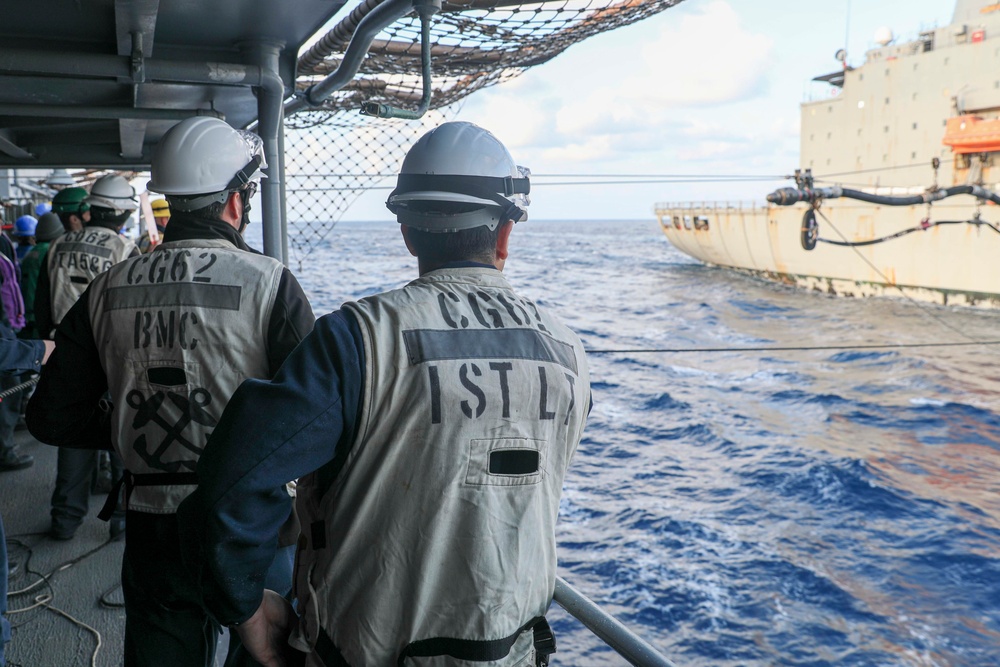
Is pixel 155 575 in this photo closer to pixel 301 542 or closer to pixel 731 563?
pixel 301 542

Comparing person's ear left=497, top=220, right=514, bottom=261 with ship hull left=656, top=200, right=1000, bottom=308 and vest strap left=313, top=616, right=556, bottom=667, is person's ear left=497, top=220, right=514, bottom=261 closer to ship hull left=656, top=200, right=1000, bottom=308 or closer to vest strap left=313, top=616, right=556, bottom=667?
vest strap left=313, top=616, right=556, bottom=667

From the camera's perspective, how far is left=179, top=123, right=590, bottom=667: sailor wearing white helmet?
1207 mm

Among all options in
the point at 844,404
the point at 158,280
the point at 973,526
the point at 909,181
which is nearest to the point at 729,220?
the point at 909,181

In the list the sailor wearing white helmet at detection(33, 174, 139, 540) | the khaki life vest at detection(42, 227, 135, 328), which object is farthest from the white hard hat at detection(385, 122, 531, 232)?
the khaki life vest at detection(42, 227, 135, 328)

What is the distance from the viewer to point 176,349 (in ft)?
6.52

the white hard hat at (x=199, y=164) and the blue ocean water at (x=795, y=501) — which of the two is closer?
the white hard hat at (x=199, y=164)

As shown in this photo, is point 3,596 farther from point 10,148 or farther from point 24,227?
point 24,227

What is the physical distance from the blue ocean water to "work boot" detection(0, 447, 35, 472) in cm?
459

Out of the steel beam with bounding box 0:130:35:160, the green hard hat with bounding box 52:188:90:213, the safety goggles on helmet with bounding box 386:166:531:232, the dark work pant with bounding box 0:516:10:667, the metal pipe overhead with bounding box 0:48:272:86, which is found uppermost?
the metal pipe overhead with bounding box 0:48:272:86

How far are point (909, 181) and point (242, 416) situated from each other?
39446 millimetres

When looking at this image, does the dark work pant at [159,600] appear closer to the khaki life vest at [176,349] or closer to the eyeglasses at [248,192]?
the khaki life vest at [176,349]

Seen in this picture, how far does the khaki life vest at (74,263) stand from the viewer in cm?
445

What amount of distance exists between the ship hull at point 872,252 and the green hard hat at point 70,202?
25300 millimetres

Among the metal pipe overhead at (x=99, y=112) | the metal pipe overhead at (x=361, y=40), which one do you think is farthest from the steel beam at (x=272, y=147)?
the metal pipe overhead at (x=99, y=112)
